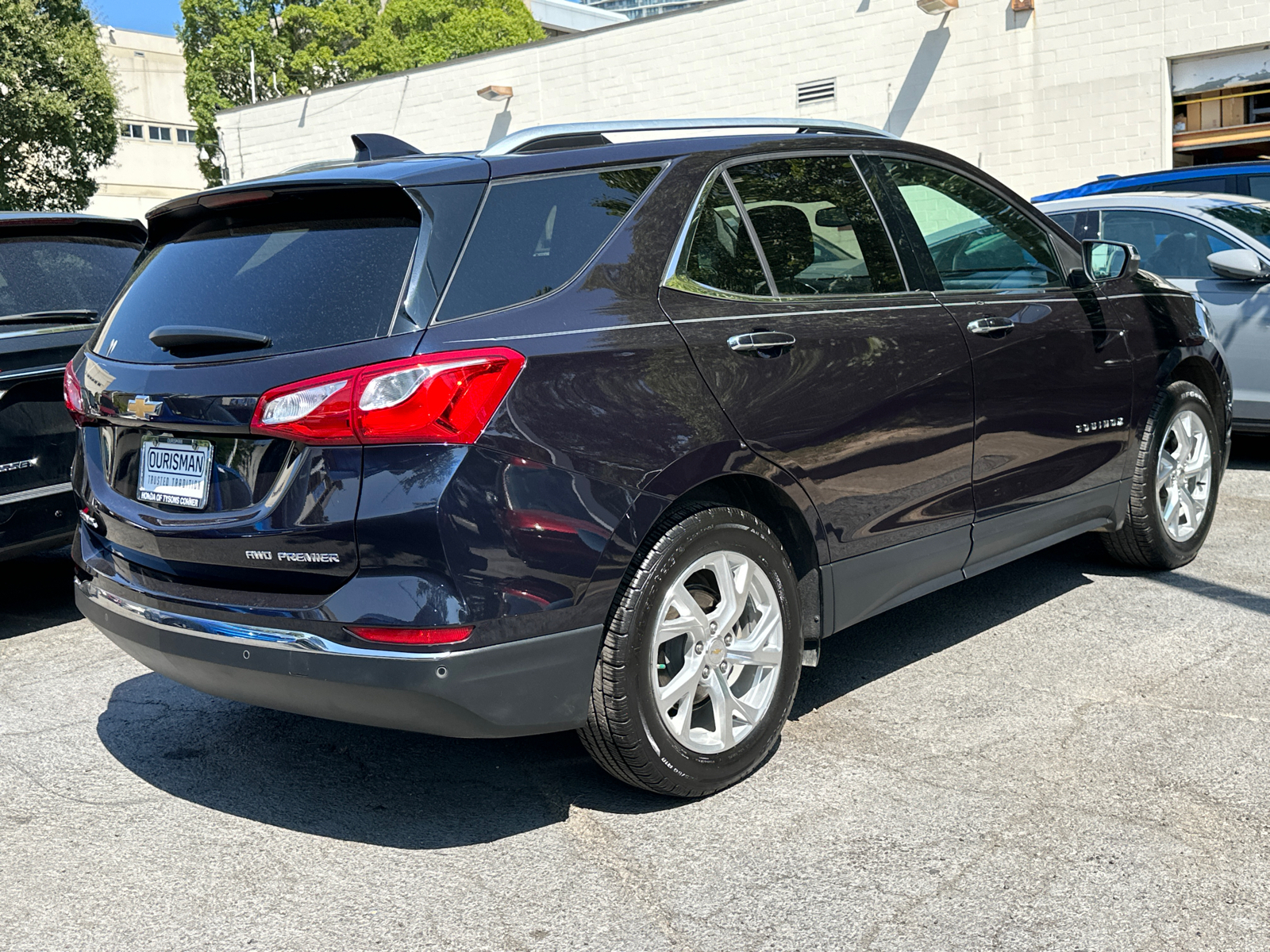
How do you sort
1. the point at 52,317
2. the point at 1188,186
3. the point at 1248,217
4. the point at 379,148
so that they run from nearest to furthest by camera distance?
the point at 379,148 → the point at 52,317 → the point at 1248,217 → the point at 1188,186

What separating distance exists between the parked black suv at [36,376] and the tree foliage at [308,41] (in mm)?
48306

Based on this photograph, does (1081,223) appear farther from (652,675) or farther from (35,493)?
(35,493)

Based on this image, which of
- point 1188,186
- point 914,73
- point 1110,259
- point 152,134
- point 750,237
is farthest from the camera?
point 152,134

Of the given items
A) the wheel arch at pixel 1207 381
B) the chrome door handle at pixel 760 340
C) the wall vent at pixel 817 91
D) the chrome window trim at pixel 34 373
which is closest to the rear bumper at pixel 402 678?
the chrome door handle at pixel 760 340

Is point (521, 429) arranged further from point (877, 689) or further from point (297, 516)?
point (877, 689)

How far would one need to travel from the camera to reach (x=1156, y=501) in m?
5.21

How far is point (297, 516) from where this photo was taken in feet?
9.59

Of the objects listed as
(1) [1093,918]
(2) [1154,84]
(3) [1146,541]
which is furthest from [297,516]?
(2) [1154,84]

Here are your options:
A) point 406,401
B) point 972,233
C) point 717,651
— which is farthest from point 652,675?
point 972,233

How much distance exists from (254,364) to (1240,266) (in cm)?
619

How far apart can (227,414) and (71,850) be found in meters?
1.25

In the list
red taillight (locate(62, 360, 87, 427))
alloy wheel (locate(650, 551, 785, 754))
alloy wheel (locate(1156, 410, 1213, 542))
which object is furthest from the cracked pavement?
red taillight (locate(62, 360, 87, 427))

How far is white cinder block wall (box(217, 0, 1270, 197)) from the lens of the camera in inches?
683

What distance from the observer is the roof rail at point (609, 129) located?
3504mm
